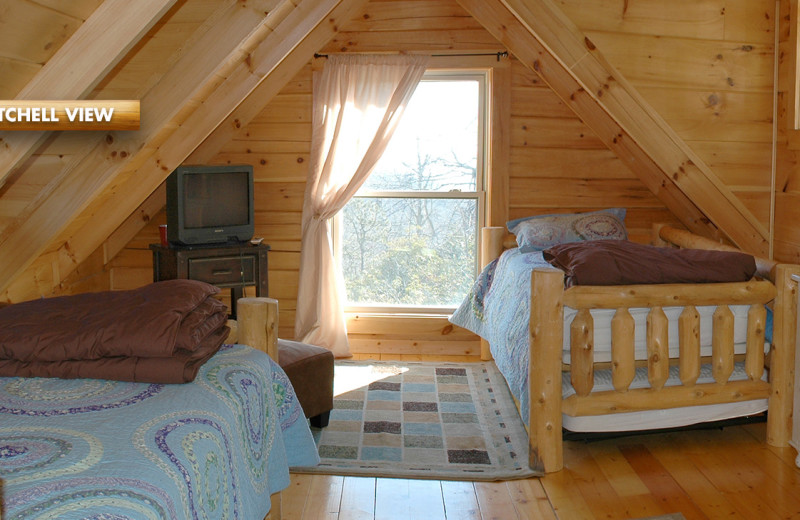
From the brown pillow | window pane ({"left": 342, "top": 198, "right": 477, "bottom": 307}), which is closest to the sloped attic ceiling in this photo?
the brown pillow

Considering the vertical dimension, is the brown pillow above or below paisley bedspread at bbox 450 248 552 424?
above

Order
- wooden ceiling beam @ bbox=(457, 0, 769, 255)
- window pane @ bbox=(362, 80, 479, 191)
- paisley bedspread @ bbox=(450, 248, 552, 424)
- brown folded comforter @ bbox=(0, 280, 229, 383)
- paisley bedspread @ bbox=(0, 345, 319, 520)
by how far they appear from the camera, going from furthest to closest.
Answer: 1. window pane @ bbox=(362, 80, 479, 191)
2. wooden ceiling beam @ bbox=(457, 0, 769, 255)
3. paisley bedspread @ bbox=(450, 248, 552, 424)
4. brown folded comforter @ bbox=(0, 280, 229, 383)
5. paisley bedspread @ bbox=(0, 345, 319, 520)

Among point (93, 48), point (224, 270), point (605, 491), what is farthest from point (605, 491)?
point (224, 270)

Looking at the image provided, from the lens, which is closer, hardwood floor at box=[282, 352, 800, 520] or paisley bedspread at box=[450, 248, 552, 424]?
hardwood floor at box=[282, 352, 800, 520]

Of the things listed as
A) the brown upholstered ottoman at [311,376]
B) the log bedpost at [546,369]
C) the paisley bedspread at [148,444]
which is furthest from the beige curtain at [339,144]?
the paisley bedspread at [148,444]

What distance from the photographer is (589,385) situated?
3018 millimetres

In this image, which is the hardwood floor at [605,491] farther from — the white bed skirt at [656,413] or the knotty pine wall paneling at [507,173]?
the knotty pine wall paneling at [507,173]

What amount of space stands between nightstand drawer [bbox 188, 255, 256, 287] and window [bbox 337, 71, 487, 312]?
0.76 metres

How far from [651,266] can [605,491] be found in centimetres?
85

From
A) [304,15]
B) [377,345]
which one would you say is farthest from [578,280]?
[377,345]

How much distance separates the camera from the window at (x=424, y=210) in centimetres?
495

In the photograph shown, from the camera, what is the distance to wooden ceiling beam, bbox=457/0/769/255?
3.39 meters

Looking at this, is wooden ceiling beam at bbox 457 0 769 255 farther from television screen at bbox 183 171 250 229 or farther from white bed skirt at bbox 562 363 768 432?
television screen at bbox 183 171 250 229

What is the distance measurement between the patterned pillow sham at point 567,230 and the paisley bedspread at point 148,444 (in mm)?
2231
